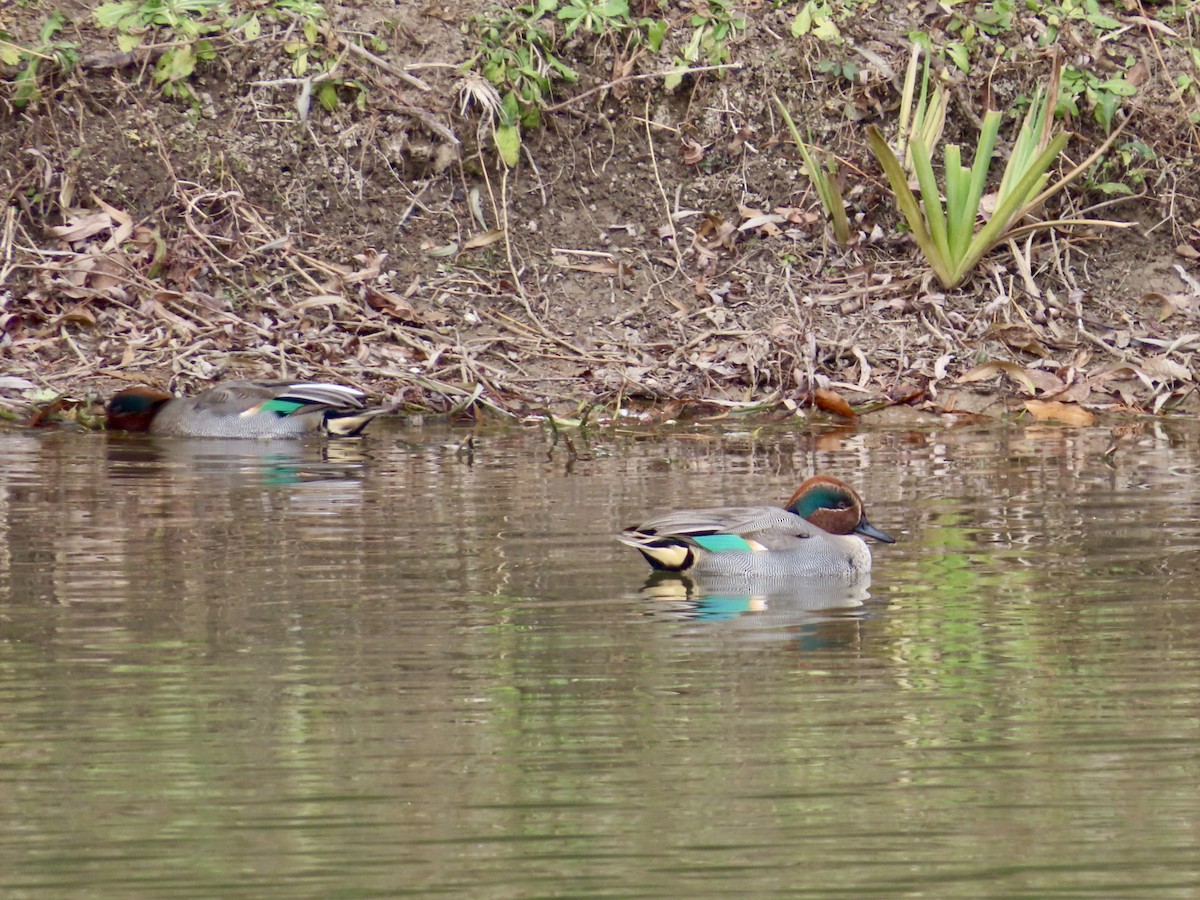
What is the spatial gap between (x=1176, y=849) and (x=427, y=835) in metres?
1.50

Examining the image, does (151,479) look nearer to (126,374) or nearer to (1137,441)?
(126,374)

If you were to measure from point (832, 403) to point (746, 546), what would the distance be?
208 inches

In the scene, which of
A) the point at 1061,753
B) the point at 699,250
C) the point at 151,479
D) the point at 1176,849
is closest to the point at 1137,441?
the point at 699,250

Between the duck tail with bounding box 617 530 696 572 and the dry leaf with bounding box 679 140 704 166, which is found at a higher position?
the dry leaf with bounding box 679 140 704 166

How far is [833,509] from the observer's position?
766cm

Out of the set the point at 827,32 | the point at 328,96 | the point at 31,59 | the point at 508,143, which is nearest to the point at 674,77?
the point at 827,32

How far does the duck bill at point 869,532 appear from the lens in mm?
7699

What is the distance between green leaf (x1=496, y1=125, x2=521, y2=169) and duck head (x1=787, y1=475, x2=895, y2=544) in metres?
7.54

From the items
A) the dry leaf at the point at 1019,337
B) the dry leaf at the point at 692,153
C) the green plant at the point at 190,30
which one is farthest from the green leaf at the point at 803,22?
the green plant at the point at 190,30

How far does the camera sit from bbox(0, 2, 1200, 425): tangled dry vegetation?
1314 centimetres

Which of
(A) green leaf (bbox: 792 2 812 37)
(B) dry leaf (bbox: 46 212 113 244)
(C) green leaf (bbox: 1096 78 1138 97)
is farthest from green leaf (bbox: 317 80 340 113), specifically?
(C) green leaf (bbox: 1096 78 1138 97)

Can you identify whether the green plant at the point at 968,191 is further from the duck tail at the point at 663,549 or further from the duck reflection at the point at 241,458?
the duck tail at the point at 663,549

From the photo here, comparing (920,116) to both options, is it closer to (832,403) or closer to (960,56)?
(960,56)

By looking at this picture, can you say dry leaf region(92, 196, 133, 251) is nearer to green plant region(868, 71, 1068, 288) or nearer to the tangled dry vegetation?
the tangled dry vegetation
